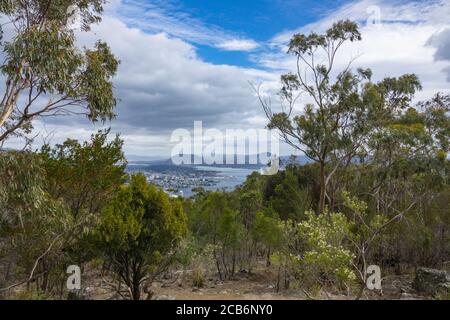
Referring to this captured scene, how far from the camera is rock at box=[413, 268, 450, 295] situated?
1389cm

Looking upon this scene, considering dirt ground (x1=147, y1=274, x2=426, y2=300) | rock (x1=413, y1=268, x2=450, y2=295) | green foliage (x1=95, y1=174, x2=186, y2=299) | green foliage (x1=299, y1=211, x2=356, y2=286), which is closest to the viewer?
green foliage (x1=299, y1=211, x2=356, y2=286)

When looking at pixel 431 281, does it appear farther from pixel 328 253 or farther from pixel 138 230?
pixel 138 230

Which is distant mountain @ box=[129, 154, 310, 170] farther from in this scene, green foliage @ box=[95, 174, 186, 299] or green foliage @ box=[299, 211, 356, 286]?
green foliage @ box=[299, 211, 356, 286]

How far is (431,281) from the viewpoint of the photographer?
14359 mm

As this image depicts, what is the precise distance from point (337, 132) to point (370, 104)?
1837 mm

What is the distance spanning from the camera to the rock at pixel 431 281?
547 inches

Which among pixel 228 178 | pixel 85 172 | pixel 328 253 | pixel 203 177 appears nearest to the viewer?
pixel 328 253

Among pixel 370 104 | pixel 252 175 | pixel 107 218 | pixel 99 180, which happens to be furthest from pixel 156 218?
pixel 252 175

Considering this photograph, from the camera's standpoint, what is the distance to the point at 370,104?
18078 mm

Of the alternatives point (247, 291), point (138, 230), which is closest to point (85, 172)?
point (138, 230)

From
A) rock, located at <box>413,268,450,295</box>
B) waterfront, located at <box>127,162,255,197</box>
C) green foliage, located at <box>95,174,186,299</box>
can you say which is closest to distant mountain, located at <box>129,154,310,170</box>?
waterfront, located at <box>127,162,255,197</box>

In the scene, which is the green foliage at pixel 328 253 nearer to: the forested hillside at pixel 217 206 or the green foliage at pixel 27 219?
the forested hillside at pixel 217 206

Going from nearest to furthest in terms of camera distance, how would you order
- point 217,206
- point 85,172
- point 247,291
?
point 85,172 < point 247,291 < point 217,206

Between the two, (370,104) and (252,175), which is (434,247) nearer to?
(370,104)
